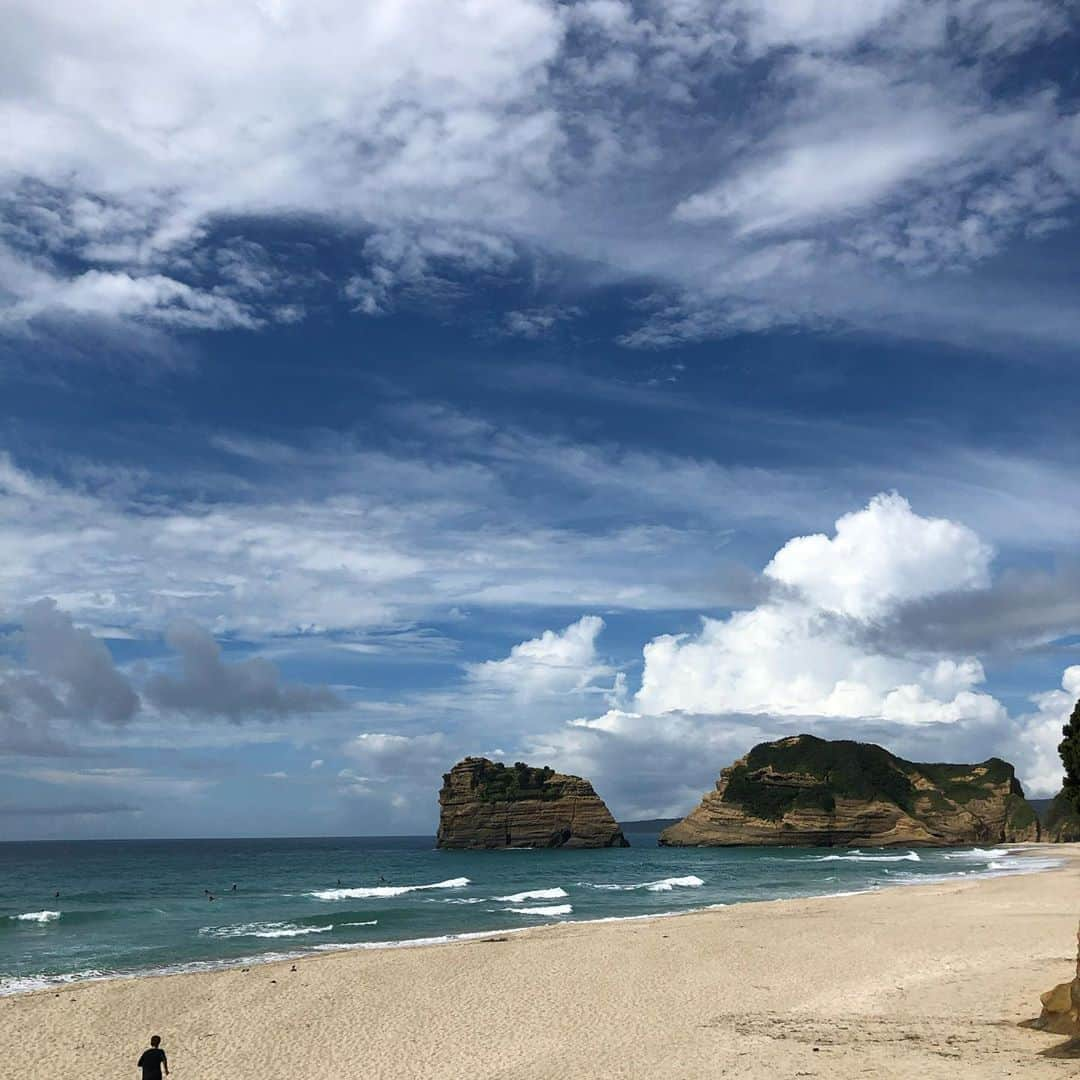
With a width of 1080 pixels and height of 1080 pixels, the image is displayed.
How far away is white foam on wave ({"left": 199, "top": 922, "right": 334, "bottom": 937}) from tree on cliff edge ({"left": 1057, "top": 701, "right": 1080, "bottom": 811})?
34.4m

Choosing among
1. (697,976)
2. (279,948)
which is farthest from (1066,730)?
(279,948)

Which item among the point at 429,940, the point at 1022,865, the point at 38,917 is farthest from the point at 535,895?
the point at 1022,865

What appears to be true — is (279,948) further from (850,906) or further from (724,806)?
(724,806)

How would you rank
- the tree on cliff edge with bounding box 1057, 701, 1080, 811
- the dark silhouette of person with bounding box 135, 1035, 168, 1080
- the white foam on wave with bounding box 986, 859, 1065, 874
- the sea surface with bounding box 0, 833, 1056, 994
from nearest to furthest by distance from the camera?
the dark silhouette of person with bounding box 135, 1035, 168, 1080 < the tree on cliff edge with bounding box 1057, 701, 1080, 811 < the sea surface with bounding box 0, 833, 1056, 994 < the white foam on wave with bounding box 986, 859, 1065, 874

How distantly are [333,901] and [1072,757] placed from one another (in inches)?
2210

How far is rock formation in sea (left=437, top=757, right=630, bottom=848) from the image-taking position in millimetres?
169000

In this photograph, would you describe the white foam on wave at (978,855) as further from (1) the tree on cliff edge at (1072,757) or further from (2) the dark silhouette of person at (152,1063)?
(2) the dark silhouette of person at (152,1063)

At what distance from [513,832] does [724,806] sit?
3943 cm

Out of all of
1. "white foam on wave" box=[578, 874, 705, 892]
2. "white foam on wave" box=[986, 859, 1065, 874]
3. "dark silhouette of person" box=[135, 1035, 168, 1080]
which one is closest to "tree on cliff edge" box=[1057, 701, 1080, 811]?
"dark silhouette of person" box=[135, 1035, 168, 1080]

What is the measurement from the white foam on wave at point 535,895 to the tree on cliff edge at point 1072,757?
45964 mm

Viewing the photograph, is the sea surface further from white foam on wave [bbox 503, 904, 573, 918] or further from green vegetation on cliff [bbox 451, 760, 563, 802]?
green vegetation on cliff [bbox 451, 760, 563, 802]

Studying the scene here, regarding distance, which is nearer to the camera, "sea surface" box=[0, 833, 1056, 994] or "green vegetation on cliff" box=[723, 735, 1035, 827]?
"sea surface" box=[0, 833, 1056, 994]

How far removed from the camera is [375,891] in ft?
255

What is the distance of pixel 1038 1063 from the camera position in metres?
16.0
